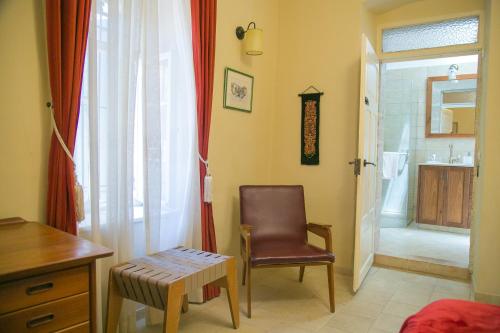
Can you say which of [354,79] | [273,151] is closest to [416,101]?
[354,79]

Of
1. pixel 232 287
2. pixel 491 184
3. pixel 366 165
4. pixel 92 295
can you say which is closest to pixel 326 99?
pixel 366 165

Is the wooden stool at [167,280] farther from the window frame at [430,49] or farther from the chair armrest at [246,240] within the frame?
the window frame at [430,49]

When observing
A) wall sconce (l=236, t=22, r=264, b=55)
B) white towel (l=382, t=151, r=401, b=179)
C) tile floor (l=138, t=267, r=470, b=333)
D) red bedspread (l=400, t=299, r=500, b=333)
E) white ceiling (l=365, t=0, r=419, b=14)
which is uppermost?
white ceiling (l=365, t=0, r=419, b=14)

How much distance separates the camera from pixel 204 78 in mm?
2479

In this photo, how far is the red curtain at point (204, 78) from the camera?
2391 mm

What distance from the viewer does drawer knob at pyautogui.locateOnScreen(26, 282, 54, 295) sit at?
112 centimetres

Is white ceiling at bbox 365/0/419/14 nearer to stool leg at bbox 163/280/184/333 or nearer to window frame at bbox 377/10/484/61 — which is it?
window frame at bbox 377/10/484/61

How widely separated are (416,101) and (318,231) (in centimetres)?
316

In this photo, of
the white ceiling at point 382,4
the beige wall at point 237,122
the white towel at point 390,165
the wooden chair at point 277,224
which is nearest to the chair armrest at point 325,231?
the wooden chair at point 277,224

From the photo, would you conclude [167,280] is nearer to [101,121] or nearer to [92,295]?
[92,295]

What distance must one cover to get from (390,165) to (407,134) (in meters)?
0.56

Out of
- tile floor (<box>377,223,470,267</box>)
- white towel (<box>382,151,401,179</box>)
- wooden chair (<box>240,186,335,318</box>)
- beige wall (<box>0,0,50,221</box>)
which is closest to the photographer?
beige wall (<box>0,0,50,221</box>)

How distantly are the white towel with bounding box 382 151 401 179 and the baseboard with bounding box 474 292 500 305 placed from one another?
2.33 metres

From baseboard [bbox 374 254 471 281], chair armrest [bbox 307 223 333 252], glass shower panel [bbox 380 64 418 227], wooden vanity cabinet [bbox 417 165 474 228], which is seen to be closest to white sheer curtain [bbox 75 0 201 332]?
chair armrest [bbox 307 223 333 252]
